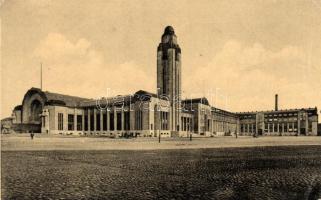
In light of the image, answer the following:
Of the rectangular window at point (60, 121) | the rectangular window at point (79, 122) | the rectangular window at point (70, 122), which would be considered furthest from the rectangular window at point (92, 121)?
the rectangular window at point (60, 121)

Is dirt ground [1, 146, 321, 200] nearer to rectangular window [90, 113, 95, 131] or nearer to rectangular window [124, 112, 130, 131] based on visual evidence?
rectangular window [124, 112, 130, 131]

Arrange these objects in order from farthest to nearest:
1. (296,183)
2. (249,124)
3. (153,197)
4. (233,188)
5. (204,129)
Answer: (249,124) < (204,129) < (296,183) < (233,188) < (153,197)

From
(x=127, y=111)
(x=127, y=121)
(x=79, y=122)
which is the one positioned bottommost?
(x=79, y=122)

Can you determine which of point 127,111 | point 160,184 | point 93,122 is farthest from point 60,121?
point 160,184

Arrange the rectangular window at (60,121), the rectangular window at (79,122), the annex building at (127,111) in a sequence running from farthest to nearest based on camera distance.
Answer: the rectangular window at (79,122)
the rectangular window at (60,121)
the annex building at (127,111)

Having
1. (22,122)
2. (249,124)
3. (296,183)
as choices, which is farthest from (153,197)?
(249,124)

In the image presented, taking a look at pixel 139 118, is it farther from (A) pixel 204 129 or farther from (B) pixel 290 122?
(B) pixel 290 122

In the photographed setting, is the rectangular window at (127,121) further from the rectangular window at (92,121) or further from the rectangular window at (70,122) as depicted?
the rectangular window at (70,122)

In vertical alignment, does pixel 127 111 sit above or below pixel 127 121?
above

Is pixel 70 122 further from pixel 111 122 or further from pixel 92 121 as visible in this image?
pixel 111 122

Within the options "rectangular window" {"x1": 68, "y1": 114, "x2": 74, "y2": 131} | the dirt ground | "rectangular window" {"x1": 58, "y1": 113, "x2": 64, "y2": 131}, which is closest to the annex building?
"rectangular window" {"x1": 58, "y1": 113, "x2": 64, "y2": 131}

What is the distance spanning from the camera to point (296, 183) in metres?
10.3

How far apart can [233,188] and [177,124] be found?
235 ft

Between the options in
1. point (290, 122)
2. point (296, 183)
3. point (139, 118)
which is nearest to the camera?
point (296, 183)
